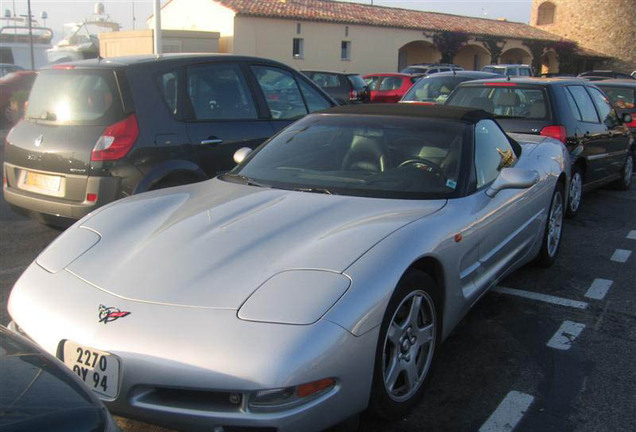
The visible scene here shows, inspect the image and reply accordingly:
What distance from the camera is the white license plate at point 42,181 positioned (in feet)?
17.1

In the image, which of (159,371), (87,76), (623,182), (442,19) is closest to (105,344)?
(159,371)

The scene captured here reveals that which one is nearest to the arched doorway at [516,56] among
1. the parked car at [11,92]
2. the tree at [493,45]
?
the tree at [493,45]

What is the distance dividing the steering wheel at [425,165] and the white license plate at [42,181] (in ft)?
9.34

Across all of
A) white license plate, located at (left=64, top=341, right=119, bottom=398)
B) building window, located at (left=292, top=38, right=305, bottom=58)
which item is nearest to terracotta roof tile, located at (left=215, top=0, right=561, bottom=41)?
building window, located at (left=292, top=38, right=305, bottom=58)

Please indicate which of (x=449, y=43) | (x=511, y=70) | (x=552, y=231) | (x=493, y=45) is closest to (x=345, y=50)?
(x=449, y=43)

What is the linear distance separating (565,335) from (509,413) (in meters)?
1.14

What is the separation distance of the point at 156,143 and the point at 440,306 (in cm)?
291

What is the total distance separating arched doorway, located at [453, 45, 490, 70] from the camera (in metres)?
43.6

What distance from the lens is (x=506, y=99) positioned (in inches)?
289

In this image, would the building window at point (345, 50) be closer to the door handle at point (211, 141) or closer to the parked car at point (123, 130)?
the parked car at point (123, 130)

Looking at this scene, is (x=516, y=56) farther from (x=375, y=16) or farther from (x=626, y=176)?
(x=626, y=176)

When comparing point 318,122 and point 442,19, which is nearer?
point 318,122

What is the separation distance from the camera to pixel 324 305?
8.29ft

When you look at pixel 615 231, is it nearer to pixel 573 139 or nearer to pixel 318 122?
pixel 573 139
